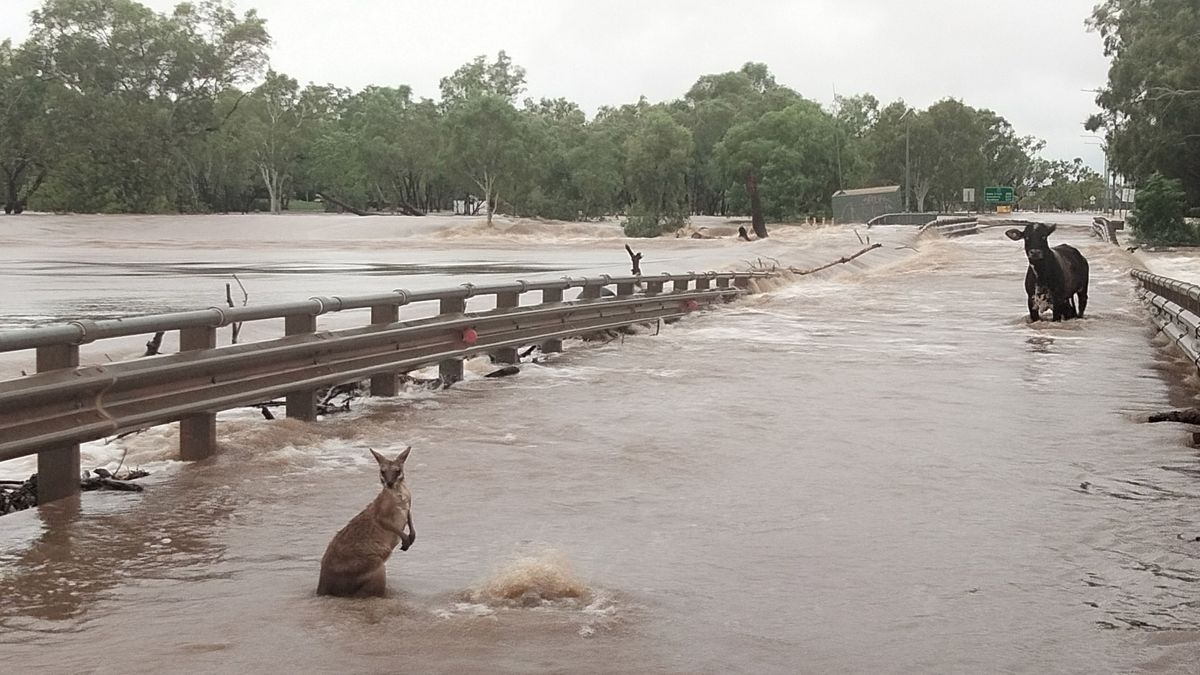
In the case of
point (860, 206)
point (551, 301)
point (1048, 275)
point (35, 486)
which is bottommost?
point (35, 486)

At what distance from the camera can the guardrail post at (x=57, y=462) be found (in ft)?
25.8

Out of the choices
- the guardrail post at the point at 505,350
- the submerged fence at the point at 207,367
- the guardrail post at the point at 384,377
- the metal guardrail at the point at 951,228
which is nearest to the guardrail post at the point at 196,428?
the submerged fence at the point at 207,367

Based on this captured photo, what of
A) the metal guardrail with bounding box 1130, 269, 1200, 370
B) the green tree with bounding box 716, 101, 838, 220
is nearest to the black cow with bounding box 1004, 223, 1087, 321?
the metal guardrail with bounding box 1130, 269, 1200, 370

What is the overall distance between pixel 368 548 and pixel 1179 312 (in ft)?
43.9

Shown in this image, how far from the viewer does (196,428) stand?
9289mm

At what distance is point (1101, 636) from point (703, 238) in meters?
83.8

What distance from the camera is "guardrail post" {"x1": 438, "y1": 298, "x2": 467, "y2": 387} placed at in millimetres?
13852

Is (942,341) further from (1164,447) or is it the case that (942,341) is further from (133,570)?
(133,570)

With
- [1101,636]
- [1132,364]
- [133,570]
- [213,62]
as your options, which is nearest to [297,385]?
[133,570]

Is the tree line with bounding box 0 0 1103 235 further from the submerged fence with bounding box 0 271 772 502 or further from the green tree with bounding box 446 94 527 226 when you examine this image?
the submerged fence with bounding box 0 271 772 502

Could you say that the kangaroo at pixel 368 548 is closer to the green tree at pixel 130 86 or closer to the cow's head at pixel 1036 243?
the cow's head at pixel 1036 243

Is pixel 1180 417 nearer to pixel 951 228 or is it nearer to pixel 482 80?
pixel 951 228

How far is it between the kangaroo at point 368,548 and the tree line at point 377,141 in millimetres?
73729

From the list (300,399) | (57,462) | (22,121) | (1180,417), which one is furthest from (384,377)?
(22,121)
